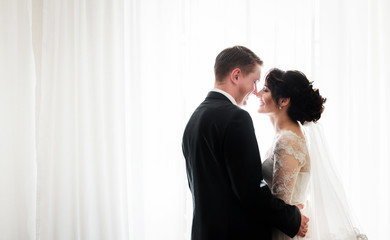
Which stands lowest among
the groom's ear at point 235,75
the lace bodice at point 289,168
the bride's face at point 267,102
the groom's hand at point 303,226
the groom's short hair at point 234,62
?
the groom's hand at point 303,226

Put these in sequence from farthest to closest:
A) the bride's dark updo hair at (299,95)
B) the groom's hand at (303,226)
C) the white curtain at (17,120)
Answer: the white curtain at (17,120)
the bride's dark updo hair at (299,95)
the groom's hand at (303,226)

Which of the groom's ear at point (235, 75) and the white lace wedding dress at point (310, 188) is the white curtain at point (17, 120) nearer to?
the groom's ear at point (235, 75)

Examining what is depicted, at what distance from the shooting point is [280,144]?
5.44 feet

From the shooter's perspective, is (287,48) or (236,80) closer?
(236,80)

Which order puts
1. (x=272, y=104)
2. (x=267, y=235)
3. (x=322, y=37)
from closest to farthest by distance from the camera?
(x=267, y=235) → (x=272, y=104) → (x=322, y=37)

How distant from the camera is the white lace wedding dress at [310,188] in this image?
1.60 meters

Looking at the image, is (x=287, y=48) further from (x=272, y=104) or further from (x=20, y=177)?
(x=20, y=177)

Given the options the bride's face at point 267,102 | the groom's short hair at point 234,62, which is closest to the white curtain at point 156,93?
the bride's face at point 267,102

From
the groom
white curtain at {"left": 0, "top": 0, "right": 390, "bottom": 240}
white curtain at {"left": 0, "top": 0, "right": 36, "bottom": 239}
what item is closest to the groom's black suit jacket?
the groom

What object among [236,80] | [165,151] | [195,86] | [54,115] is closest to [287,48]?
[195,86]

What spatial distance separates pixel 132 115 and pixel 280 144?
4.41ft

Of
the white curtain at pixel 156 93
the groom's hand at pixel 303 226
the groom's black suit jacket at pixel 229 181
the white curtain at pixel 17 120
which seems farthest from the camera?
the white curtain at pixel 156 93

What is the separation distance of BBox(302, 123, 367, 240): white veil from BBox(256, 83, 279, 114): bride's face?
0.28 metres

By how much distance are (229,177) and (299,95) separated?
0.64m
